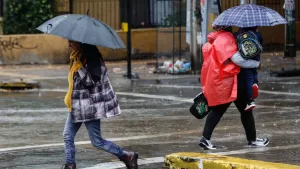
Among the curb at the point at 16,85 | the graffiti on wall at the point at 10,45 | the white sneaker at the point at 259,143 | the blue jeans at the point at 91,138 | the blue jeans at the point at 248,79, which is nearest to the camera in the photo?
the blue jeans at the point at 91,138

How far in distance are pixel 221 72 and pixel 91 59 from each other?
2082 millimetres

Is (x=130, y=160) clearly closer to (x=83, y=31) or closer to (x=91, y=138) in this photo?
(x=91, y=138)

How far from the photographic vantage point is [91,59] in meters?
8.27

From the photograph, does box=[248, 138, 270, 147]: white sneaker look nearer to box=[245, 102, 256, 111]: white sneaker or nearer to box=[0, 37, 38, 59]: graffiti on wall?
box=[245, 102, 256, 111]: white sneaker

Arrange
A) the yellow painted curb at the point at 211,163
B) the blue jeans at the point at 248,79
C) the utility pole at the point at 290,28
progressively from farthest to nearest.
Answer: the utility pole at the point at 290,28 → the blue jeans at the point at 248,79 → the yellow painted curb at the point at 211,163

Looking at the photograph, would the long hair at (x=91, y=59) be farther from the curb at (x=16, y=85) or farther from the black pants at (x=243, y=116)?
the curb at (x=16, y=85)

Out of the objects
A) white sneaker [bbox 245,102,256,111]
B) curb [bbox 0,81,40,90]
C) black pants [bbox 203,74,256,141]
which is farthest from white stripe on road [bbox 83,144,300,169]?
curb [bbox 0,81,40,90]

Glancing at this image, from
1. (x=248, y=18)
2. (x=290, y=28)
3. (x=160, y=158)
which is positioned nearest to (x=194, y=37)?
(x=290, y=28)

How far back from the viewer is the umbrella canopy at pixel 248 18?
9.88m

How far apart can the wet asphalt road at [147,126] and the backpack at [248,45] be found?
48.6 inches

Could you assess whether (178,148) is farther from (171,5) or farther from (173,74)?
(171,5)

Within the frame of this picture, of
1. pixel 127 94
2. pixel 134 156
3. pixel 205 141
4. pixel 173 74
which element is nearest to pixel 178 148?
pixel 205 141

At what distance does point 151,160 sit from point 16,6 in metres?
16.5

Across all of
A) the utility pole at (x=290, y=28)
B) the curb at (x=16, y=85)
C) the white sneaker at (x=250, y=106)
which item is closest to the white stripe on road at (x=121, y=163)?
the white sneaker at (x=250, y=106)
